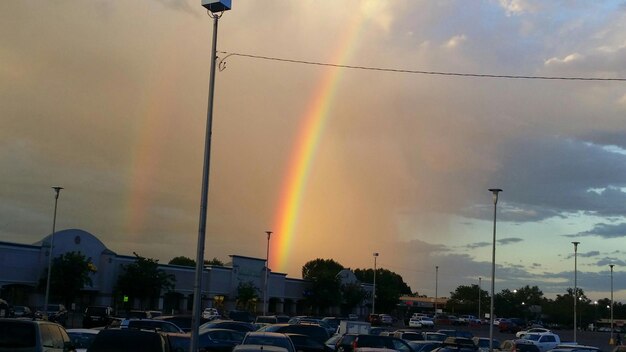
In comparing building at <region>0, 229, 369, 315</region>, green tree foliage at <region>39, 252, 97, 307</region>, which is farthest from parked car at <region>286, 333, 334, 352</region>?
green tree foliage at <region>39, 252, 97, 307</region>

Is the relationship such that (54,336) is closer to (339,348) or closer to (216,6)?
(216,6)

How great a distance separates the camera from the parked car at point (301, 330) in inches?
1240

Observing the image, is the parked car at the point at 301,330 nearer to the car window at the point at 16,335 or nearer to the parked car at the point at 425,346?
the parked car at the point at 425,346

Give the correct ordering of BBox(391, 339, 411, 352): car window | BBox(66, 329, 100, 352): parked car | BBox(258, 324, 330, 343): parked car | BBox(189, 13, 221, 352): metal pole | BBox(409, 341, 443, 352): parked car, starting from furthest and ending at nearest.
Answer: BBox(258, 324, 330, 343): parked car, BBox(409, 341, 443, 352): parked car, BBox(391, 339, 411, 352): car window, BBox(66, 329, 100, 352): parked car, BBox(189, 13, 221, 352): metal pole

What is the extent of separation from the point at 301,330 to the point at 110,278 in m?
44.4

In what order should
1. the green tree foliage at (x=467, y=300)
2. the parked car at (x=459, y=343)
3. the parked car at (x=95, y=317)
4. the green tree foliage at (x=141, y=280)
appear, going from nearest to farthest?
1. the parked car at (x=459, y=343)
2. the parked car at (x=95, y=317)
3. the green tree foliage at (x=141, y=280)
4. the green tree foliage at (x=467, y=300)

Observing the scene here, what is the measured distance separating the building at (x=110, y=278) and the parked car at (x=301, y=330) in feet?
125

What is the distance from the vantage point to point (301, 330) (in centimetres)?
3225

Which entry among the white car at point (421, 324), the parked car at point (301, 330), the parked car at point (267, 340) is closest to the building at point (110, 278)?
the white car at point (421, 324)

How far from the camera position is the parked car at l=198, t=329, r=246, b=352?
92.0 feet

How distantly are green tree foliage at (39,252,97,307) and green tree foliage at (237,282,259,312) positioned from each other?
20.4 m

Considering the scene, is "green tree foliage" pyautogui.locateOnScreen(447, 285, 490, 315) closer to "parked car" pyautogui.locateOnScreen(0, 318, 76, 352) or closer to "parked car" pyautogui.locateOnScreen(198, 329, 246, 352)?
"parked car" pyautogui.locateOnScreen(198, 329, 246, 352)

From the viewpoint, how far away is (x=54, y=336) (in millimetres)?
17078

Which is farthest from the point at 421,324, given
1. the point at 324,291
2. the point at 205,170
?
the point at 205,170
